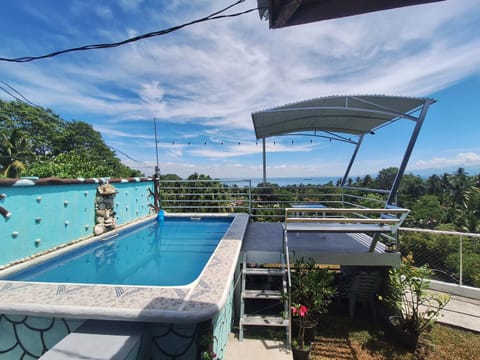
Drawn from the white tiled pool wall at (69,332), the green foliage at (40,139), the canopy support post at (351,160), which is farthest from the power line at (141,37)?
the green foliage at (40,139)

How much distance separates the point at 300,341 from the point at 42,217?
13.9ft

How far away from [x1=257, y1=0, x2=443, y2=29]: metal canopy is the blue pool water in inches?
114

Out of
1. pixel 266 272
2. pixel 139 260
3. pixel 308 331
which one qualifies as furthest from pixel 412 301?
pixel 139 260

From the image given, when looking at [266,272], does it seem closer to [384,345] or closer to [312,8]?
[384,345]

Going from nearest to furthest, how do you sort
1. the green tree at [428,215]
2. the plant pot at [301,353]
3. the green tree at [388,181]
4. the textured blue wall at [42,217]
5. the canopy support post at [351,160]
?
the plant pot at [301,353], the textured blue wall at [42,217], the green tree at [388,181], the canopy support post at [351,160], the green tree at [428,215]

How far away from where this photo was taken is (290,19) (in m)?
1.61

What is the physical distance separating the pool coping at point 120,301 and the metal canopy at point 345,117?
3.37m

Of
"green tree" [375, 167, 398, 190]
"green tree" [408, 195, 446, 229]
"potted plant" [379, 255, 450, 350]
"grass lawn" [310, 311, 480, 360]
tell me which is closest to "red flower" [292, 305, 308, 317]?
"grass lawn" [310, 311, 480, 360]

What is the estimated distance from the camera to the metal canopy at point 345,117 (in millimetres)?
3758

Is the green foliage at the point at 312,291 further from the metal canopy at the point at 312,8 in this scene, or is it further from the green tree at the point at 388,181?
the metal canopy at the point at 312,8

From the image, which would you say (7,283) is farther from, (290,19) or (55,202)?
(290,19)

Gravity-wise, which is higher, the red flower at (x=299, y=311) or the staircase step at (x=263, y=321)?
the red flower at (x=299, y=311)

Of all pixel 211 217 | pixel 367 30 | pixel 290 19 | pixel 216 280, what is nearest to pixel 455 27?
pixel 367 30

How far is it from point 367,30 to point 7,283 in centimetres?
633
